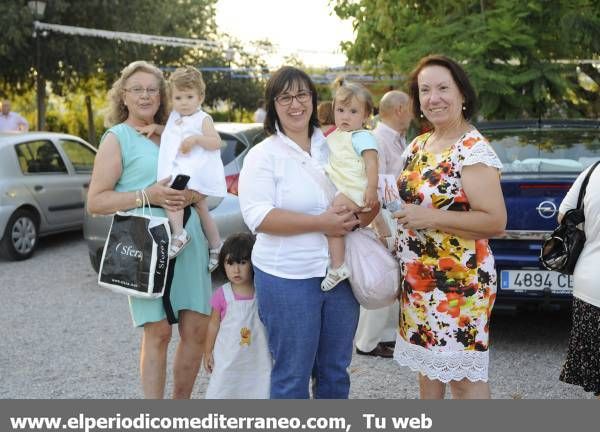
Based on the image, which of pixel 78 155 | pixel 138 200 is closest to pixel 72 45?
pixel 78 155

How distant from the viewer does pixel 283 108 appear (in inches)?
125

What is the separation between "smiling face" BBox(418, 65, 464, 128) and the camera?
10.4 feet

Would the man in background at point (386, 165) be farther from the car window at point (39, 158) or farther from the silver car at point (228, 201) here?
the car window at point (39, 158)

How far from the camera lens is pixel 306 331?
3170 millimetres

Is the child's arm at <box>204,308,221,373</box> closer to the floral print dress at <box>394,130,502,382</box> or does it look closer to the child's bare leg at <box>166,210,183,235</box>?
the child's bare leg at <box>166,210,183,235</box>

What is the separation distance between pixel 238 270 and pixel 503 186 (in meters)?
2.14

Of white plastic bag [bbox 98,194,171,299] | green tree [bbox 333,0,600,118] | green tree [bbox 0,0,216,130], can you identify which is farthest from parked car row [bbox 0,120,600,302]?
green tree [bbox 0,0,216,130]

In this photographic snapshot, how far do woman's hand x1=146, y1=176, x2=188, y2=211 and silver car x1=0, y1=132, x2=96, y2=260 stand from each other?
637cm

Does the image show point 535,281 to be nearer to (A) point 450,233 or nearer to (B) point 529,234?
(B) point 529,234

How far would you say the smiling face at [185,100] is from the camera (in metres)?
3.70

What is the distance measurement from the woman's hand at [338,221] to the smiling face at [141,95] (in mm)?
1107

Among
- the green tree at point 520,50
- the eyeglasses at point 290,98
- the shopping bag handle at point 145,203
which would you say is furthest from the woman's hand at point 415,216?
the green tree at point 520,50

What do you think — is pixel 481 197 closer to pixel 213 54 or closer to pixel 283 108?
pixel 283 108
